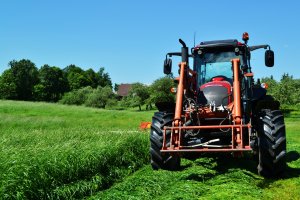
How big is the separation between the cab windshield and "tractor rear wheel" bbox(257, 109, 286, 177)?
5.85ft

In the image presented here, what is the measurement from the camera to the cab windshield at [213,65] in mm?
8586

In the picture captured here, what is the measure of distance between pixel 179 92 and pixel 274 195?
2.64 m

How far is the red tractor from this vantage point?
682 cm

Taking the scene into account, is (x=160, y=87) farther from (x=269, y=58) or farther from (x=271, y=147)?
(x=271, y=147)

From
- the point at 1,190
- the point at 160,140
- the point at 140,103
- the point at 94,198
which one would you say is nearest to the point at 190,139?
the point at 160,140

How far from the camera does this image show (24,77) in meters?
82.3

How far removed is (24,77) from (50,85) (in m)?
5.83

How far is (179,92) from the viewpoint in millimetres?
7496

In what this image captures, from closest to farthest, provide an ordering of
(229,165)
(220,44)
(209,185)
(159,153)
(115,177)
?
(209,185), (159,153), (115,177), (229,165), (220,44)

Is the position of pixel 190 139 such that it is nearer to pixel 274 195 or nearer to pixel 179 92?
pixel 179 92

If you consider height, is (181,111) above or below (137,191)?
above

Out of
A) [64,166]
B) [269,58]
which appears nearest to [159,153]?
[64,166]

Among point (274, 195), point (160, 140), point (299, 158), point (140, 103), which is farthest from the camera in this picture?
point (140, 103)

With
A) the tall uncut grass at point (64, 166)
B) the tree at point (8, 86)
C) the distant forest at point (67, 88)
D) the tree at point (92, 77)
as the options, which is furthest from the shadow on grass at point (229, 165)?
the tree at point (92, 77)
